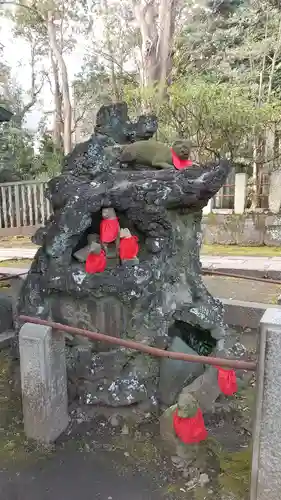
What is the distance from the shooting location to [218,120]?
1207 centimetres

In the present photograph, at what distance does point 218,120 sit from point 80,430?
1040cm

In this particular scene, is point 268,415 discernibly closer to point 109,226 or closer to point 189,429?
point 189,429

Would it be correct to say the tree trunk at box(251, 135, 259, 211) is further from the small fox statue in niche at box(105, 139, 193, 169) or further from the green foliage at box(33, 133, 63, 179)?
the small fox statue in niche at box(105, 139, 193, 169)

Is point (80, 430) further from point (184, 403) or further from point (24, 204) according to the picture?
point (24, 204)

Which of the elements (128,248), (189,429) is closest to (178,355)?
(189,429)

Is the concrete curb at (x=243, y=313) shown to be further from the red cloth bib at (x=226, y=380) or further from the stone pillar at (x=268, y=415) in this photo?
the stone pillar at (x=268, y=415)

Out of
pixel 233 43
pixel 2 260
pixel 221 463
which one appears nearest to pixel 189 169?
pixel 221 463

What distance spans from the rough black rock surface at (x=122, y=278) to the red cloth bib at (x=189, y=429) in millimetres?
701

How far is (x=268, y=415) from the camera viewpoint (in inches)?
85.9

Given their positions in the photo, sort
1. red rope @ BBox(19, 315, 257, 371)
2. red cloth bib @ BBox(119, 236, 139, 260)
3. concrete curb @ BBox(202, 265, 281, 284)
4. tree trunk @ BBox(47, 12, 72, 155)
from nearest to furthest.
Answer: red rope @ BBox(19, 315, 257, 371) → red cloth bib @ BBox(119, 236, 139, 260) → concrete curb @ BBox(202, 265, 281, 284) → tree trunk @ BBox(47, 12, 72, 155)

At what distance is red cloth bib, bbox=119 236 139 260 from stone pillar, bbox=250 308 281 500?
1.88 m

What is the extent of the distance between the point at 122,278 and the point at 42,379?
111 cm

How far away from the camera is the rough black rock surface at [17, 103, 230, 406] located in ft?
12.4

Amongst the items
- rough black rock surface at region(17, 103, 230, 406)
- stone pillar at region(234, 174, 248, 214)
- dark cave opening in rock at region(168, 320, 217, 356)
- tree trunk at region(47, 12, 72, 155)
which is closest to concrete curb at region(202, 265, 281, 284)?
dark cave opening in rock at region(168, 320, 217, 356)
